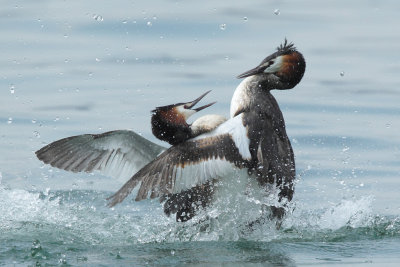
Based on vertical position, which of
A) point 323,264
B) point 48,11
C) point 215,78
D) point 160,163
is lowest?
point 323,264

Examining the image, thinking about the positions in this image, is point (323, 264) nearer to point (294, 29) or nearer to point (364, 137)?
point (364, 137)

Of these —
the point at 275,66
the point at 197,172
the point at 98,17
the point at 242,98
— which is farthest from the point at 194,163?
the point at 98,17

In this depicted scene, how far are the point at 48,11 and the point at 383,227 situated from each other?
10.7 meters

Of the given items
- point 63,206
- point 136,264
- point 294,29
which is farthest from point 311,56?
point 136,264

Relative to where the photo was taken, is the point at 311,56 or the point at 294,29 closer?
the point at 311,56

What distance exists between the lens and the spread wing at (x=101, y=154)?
31.4 ft

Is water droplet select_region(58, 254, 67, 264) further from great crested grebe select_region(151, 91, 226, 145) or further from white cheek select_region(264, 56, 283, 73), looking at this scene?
white cheek select_region(264, 56, 283, 73)

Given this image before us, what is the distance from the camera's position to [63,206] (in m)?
10.4

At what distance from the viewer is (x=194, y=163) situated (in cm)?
867

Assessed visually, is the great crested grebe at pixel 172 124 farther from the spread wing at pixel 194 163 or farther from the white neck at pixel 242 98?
the white neck at pixel 242 98

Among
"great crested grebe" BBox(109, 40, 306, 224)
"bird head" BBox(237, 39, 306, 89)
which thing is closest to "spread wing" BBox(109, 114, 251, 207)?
"great crested grebe" BBox(109, 40, 306, 224)

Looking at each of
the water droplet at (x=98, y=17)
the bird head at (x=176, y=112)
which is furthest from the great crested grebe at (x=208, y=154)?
the water droplet at (x=98, y=17)

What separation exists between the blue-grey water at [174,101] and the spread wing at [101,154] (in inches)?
19.7

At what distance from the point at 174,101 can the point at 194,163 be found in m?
5.46
